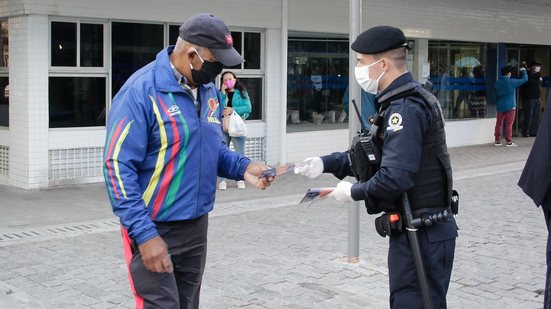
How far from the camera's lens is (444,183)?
3811 mm

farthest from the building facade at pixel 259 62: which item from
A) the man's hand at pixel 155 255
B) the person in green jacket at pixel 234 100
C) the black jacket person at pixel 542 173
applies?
the black jacket person at pixel 542 173

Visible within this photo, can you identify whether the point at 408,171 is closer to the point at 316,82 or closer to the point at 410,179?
the point at 410,179

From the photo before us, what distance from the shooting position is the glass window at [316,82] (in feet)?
44.8

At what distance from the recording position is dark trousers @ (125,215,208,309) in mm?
3574

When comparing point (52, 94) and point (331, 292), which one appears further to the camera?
point (52, 94)

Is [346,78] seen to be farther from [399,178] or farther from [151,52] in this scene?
[399,178]

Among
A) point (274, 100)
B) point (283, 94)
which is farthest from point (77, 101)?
point (283, 94)

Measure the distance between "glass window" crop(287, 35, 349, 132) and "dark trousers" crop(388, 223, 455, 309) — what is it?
9.83 m

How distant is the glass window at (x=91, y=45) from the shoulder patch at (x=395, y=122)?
8.14 m

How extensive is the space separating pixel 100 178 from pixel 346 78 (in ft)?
18.7

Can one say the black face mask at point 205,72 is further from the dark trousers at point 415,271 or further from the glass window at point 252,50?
the glass window at point 252,50

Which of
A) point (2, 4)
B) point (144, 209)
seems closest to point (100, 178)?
point (2, 4)

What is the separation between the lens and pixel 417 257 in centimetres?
368

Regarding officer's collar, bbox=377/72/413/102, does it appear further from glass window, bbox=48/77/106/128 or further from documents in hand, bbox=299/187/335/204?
glass window, bbox=48/77/106/128
